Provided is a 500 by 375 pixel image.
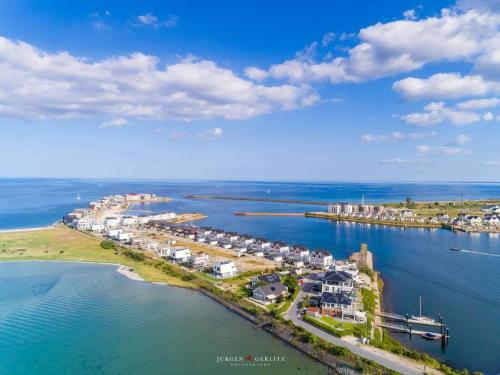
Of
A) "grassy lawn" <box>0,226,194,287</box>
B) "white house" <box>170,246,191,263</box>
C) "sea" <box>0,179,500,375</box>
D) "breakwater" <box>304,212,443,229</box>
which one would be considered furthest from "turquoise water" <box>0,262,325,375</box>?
"breakwater" <box>304,212,443,229</box>

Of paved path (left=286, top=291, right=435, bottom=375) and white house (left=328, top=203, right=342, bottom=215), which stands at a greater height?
white house (left=328, top=203, right=342, bottom=215)

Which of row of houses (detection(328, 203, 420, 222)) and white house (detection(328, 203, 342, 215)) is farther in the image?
white house (detection(328, 203, 342, 215))

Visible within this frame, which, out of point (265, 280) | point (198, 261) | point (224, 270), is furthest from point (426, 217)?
point (265, 280)

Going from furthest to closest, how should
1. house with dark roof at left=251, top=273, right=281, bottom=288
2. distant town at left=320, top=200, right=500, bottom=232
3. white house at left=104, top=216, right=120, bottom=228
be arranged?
distant town at left=320, top=200, right=500, bottom=232 → white house at left=104, top=216, right=120, bottom=228 → house with dark roof at left=251, top=273, right=281, bottom=288

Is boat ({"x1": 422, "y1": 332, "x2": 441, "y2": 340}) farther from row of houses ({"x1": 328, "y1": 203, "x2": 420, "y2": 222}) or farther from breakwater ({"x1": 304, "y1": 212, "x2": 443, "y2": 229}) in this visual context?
row of houses ({"x1": 328, "y1": 203, "x2": 420, "y2": 222})

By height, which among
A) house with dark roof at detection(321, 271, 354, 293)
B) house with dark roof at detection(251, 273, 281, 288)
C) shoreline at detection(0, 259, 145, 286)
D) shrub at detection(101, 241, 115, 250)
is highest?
house with dark roof at detection(321, 271, 354, 293)

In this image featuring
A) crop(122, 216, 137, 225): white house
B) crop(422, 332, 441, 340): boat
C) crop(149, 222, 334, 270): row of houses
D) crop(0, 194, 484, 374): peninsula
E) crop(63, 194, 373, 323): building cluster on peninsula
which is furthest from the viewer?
crop(122, 216, 137, 225): white house
